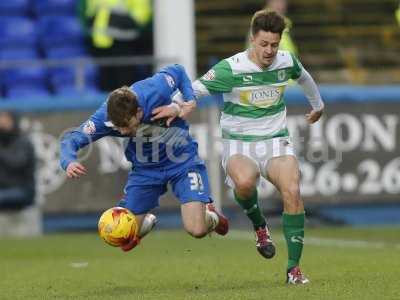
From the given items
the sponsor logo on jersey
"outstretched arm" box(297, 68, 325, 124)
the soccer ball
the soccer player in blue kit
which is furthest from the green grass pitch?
the sponsor logo on jersey

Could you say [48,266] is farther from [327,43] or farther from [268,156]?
A: [327,43]

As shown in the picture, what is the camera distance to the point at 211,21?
23.9m

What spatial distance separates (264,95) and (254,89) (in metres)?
0.10


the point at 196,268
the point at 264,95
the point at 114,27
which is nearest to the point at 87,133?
the point at 264,95

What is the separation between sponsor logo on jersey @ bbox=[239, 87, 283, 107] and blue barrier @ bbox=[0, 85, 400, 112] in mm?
8099

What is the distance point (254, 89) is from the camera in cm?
1160

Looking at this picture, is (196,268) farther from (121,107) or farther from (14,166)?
(14,166)

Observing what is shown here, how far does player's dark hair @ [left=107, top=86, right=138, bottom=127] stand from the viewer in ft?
34.6

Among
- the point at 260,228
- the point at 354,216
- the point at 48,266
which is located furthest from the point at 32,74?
the point at 260,228

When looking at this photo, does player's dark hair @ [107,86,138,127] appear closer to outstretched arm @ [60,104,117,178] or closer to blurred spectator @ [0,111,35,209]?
outstretched arm @ [60,104,117,178]

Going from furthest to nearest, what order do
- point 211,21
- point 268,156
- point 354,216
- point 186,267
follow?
point 211,21
point 354,216
point 186,267
point 268,156

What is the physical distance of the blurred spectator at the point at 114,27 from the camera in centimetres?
2162

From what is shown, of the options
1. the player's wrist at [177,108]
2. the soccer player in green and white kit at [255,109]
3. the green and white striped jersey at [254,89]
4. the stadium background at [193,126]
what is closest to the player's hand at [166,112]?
the player's wrist at [177,108]

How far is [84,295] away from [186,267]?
2.96 m
